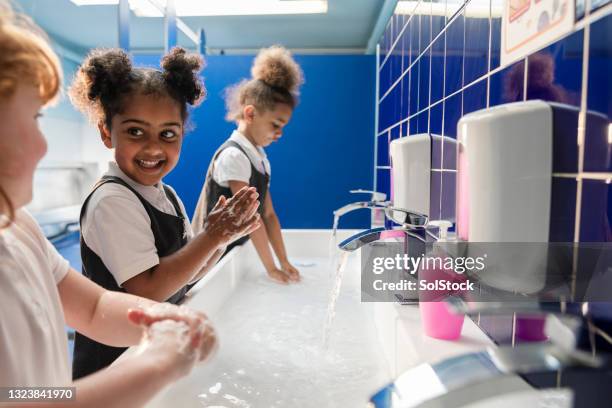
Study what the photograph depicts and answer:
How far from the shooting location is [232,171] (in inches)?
70.4

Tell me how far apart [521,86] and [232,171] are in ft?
3.96

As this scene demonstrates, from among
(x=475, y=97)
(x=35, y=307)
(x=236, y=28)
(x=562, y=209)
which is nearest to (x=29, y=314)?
(x=35, y=307)

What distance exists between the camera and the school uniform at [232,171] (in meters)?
1.80

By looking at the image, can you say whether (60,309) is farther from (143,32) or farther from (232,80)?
(143,32)

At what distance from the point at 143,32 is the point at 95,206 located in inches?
152

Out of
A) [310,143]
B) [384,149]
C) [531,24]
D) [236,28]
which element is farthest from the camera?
[236,28]

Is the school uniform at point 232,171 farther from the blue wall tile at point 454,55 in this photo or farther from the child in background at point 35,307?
the child in background at point 35,307

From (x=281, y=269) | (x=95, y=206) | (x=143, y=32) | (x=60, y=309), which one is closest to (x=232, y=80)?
(x=143, y=32)

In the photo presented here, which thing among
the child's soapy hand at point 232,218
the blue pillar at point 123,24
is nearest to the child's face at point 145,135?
the child's soapy hand at point 232,218

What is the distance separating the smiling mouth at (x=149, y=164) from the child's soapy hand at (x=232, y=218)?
0.55 feet

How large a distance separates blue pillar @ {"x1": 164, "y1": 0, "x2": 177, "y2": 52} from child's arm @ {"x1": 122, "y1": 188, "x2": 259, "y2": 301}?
2096 mm

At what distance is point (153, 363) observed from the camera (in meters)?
0.48

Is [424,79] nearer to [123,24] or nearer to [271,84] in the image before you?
[271,84]

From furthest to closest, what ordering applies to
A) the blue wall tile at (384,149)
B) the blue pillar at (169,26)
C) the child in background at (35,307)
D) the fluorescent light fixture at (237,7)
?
the fluorescent light fixture at (237,7) < the blue pillar at (169,26) < the blue wall tile at (384,149) < the child in background at (35,307)
